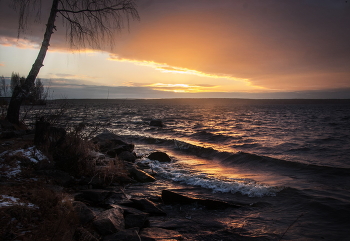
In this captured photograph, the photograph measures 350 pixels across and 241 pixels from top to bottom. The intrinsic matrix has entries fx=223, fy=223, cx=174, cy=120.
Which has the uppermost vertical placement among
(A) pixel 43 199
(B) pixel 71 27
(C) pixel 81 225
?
(B) pixel 71 27

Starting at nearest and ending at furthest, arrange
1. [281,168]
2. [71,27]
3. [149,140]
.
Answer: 1. [71,27]
2. [281,168]
3. [149,140]

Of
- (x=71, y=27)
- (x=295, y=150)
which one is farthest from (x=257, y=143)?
(x=71, y=27)

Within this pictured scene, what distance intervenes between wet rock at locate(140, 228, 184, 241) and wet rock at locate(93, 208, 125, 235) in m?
0.44

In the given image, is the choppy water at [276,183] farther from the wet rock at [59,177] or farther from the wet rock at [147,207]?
the wet rock at [59,177]

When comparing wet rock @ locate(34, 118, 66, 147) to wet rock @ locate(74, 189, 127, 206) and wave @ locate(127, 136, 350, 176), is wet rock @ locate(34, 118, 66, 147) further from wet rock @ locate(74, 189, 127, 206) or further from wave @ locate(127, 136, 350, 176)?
wave @ locate(127, 136, 350, 176)

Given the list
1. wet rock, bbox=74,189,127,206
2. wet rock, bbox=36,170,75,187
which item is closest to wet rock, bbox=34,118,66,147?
wet rock, bbox=36,170,75,187

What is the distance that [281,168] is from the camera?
1083 centimetres

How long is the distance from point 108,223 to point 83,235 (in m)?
0.57

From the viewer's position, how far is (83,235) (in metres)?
3.38

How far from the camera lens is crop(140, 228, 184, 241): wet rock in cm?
396

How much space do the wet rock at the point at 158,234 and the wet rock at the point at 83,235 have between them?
92cm

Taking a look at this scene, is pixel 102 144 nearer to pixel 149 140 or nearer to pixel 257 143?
pixel 149 140

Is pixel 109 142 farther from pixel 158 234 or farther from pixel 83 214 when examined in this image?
pixel 158 234

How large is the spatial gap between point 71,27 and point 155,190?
7.90 meters
